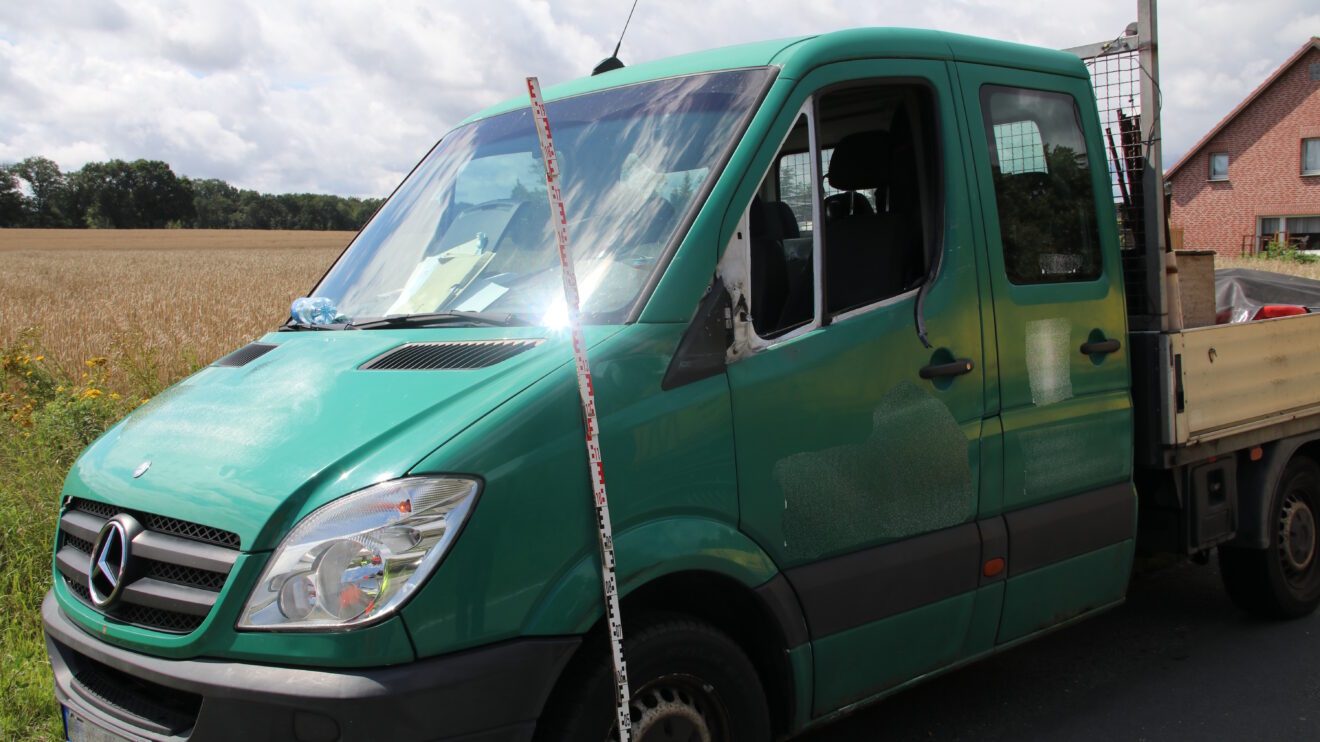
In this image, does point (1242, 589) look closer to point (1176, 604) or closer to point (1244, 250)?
point (1176, 604)

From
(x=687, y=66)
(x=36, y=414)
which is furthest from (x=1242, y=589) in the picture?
(x=36, y=414)

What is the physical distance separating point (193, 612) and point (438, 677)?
1.92 ft

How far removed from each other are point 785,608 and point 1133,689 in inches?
89.4

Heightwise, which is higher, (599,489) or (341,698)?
(599,489)

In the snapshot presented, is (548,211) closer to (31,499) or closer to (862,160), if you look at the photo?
(862,160)

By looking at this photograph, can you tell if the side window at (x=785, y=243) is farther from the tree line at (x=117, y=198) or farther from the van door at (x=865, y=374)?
the tree line at (x=117, y=198)

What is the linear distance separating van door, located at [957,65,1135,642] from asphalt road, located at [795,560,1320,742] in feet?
1.57

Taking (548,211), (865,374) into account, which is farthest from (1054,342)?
(548,211)

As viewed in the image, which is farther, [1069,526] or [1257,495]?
[1257,495]

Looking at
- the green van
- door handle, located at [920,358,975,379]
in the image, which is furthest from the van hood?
door handle, located at [920,358,975,379]

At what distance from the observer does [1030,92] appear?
13.3 ft

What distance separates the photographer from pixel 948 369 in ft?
11.4

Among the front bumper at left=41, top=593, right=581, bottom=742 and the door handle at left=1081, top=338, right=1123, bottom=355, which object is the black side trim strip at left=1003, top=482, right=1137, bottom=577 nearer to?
the door handle at left=1081, top=338, right=1123, bottom=355

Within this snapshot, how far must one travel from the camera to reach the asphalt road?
161 inches
